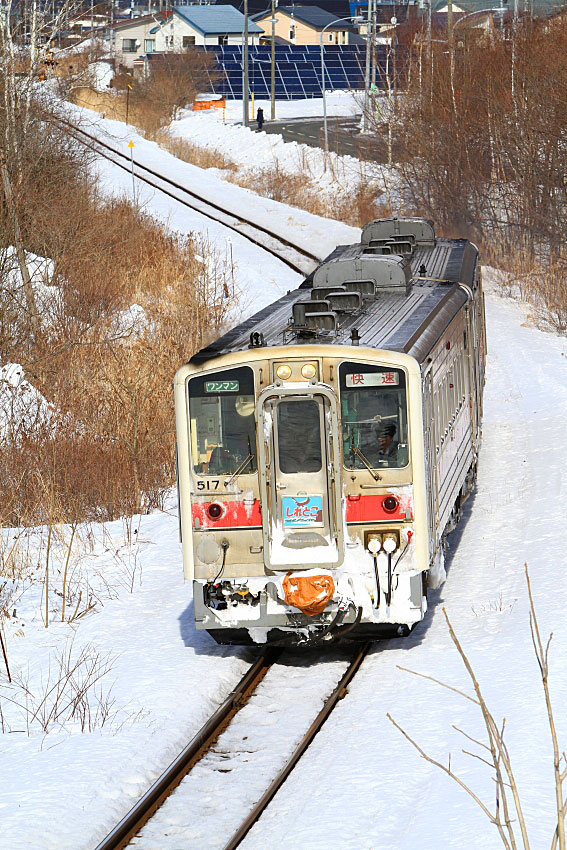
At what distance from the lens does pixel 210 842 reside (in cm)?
677

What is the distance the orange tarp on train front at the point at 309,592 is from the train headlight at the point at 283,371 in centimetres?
156

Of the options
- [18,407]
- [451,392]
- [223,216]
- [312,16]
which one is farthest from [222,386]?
[312,16]

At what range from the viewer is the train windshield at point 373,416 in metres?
8.92

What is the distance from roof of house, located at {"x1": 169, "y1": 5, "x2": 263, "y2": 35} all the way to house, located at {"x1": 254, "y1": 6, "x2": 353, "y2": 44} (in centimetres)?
213

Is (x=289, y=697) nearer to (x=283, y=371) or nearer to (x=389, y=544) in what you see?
(x=389, y=544)

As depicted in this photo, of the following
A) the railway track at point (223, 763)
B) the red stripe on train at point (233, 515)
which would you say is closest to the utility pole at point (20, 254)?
the red stripe on train at point (233, 515)

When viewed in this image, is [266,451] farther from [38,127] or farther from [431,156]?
[431,156]

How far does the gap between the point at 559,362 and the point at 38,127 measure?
1299cm

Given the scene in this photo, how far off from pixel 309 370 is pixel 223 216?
25.3 meters

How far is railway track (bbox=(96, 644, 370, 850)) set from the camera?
6.78m

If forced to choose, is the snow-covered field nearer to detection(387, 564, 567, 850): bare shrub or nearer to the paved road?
detection(387, 564, 567, 850): bare shrub

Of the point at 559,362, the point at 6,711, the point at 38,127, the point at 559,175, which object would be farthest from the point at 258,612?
the point at 559,175

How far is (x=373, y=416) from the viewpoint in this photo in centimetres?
898

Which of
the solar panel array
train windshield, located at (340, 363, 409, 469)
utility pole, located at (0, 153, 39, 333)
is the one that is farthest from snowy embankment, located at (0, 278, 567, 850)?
the solar panel array
